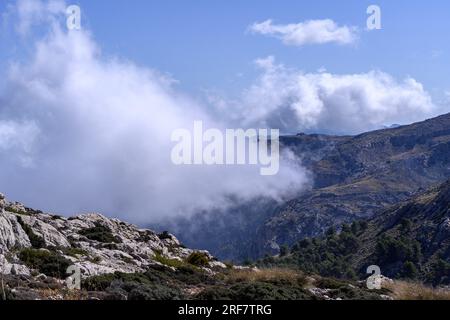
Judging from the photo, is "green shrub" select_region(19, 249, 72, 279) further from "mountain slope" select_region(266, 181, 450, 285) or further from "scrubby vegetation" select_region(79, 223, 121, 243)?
"mountain slope" select_region(266, 181, 450, 285)

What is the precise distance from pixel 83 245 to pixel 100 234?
5.53m

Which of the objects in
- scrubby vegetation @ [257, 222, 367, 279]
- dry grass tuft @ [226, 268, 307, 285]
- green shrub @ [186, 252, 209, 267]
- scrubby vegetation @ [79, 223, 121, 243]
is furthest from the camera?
scrubby vegetation @ [257, 222, 367, 279]

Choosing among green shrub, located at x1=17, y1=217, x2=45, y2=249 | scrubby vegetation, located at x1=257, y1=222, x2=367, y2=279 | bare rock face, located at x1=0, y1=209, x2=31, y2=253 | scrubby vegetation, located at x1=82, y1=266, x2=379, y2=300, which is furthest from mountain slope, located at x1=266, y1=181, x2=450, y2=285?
bare rock face, located at x1=0, y1=209, x2=31, y2=253

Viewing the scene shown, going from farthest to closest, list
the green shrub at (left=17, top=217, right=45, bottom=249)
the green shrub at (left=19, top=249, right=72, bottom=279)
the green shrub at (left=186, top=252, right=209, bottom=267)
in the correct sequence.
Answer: the green shrub at (left=186, top=252, right=209, bottom=267) → the green shrub at (left=17, top=217, right=45, bottom=249) → the green shrub at (left=19, top=249, right=72, bottom=279)

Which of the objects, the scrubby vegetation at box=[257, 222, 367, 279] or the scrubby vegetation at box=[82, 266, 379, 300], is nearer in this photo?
the scrubby vegetation at box=[82, 266, 379, 300]

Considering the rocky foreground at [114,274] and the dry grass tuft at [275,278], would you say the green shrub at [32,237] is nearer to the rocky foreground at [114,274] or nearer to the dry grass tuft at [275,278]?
the rocky foreground at [114,274]

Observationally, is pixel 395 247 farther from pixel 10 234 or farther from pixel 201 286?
pixel 10 234

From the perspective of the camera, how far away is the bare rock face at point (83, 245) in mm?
27570

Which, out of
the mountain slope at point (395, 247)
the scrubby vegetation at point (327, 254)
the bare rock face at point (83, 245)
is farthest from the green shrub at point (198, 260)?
the scrubby vegetation at point (327, 254)

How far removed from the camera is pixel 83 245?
37.1 m

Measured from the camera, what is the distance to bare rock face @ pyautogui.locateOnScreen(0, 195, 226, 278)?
27.6m

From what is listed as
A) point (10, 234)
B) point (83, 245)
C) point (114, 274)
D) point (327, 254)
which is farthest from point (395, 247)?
point (114, 274)
